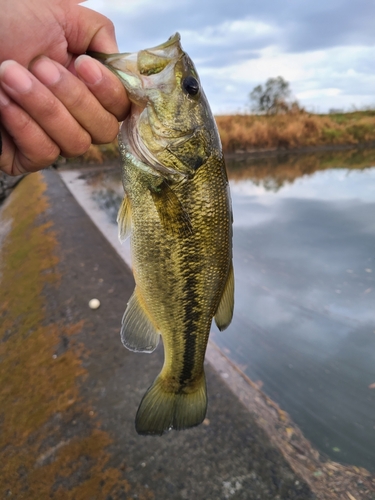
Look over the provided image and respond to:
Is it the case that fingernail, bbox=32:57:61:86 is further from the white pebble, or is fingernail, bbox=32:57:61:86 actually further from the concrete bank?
the white pebble

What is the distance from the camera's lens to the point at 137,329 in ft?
6.27

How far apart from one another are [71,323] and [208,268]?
3001mm

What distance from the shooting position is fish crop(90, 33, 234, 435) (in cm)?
160

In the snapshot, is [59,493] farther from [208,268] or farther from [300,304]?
[300,304]

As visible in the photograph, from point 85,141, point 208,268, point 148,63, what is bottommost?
point 208,268

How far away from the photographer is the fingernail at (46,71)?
4.62ft

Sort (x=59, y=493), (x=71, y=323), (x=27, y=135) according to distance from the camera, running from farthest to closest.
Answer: (x=71, y=323)
(x=59, y=493)
(x=27, y=135)

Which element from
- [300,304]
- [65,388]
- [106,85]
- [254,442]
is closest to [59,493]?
[65,388]

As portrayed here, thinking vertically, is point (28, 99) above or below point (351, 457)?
above

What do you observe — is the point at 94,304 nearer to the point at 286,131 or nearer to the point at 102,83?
the point at 102,83

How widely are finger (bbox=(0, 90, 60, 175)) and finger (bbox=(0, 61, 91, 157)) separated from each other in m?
0.02

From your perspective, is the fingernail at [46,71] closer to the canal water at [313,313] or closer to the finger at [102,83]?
the finger at [102,83]

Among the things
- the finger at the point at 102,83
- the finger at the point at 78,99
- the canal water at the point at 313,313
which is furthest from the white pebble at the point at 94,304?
the finger at the point at 102,83

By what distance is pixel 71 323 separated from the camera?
4266 mm
